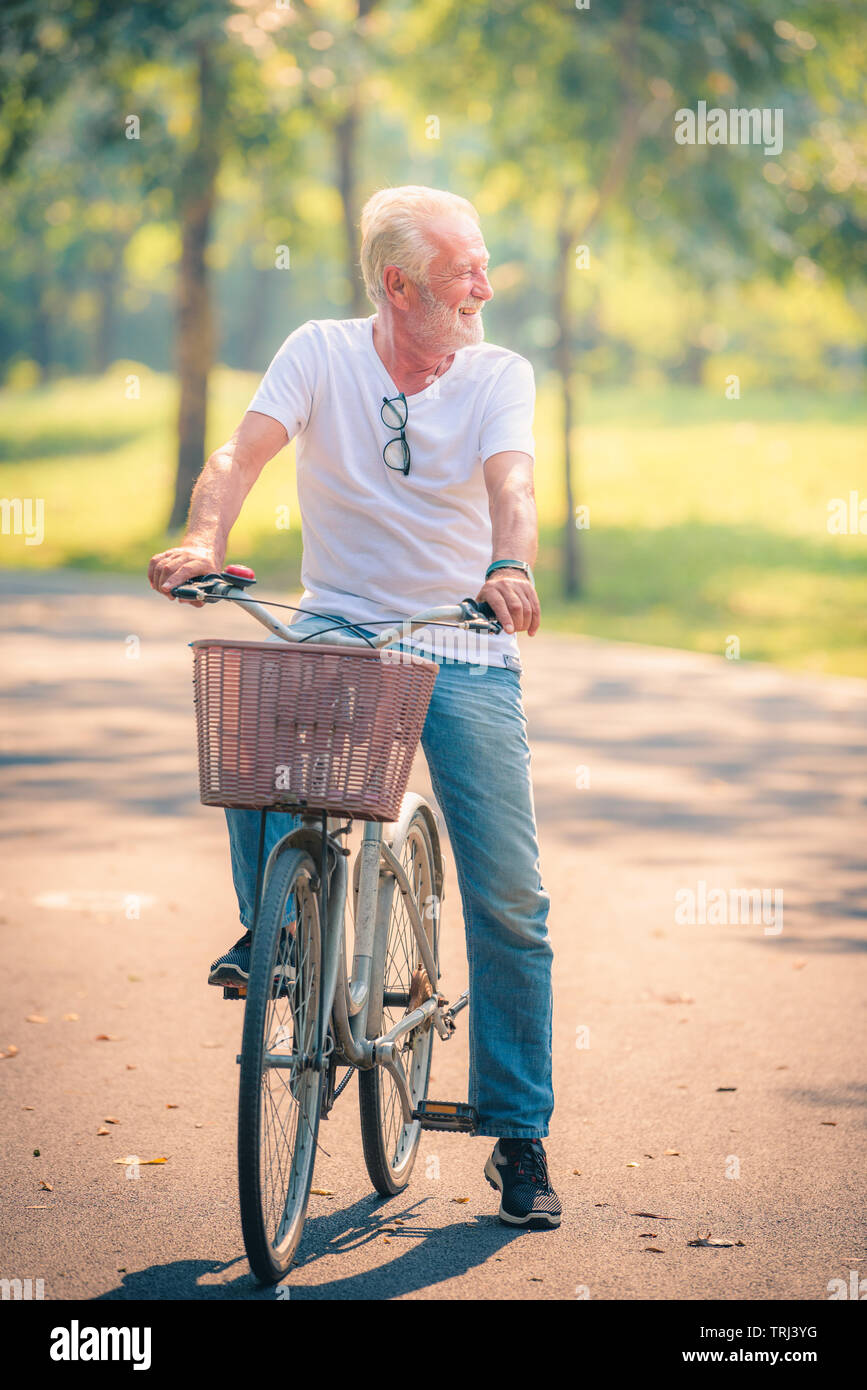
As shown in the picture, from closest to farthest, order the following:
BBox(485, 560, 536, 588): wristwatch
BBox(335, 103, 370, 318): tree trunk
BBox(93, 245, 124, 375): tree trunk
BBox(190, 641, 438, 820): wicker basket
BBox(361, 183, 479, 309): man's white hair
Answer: BBox(190, 641, 438, 820): wicker basket, BBox(485, 560, 536, 588): wristwatch, BBox(361, 183, 479, 309): man's white hair, BBox(335, 103, 370, 318): tree trunk, BBox(93, 245, 124, 375): tree trunk

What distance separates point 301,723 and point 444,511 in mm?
825

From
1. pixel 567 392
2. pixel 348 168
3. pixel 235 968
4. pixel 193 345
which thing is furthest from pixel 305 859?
pixel 193 345

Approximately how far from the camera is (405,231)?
3.76m

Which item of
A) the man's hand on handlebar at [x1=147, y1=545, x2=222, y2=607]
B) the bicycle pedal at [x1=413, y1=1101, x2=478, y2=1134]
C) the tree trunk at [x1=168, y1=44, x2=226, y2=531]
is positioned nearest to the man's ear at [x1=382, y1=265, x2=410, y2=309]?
the man's hand on handlebar at [x1=147, y1=545, x2=222, y2=607]

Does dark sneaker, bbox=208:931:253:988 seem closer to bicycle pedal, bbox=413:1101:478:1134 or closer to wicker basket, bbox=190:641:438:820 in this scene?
wicker basket, bbox=190:641:438:820

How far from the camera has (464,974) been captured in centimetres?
581

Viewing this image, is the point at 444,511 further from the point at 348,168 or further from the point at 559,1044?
the point at 348,168

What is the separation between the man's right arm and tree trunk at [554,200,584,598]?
1469 centimetres

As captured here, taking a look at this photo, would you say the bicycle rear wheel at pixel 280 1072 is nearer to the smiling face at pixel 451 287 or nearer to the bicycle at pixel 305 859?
the bicycle at pixel 305 859

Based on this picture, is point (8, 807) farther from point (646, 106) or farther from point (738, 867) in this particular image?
point (646, 106)

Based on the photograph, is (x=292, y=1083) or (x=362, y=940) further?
(x=362, y=940)

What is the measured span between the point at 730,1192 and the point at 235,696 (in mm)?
1812

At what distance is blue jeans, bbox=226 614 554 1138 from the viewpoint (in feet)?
12.5
